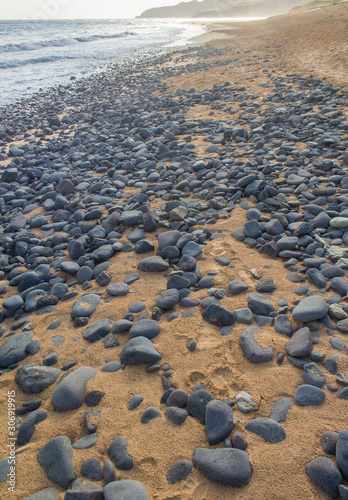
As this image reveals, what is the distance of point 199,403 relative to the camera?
1.63 meters

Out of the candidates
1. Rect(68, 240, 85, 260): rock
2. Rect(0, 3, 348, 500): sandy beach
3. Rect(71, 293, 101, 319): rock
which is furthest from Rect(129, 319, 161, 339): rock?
Rect(68, 240, 85, 260): rock

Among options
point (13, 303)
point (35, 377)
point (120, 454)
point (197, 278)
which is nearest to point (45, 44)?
point (13, 303)

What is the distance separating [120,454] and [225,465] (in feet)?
1.65

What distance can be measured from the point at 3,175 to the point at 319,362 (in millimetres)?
5106

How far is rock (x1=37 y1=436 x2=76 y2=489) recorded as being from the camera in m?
1.42

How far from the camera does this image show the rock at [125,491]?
1.30m

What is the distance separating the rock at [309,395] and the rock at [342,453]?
210mm

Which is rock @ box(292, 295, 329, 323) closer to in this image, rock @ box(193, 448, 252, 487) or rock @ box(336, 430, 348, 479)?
rock @ box(336, 430, 348, 479)

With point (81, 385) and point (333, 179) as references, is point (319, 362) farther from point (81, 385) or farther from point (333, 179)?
point (333, 179)

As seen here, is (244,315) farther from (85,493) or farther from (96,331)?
(85,493)

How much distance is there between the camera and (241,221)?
10.5 ft

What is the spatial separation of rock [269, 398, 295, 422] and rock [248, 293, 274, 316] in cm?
64

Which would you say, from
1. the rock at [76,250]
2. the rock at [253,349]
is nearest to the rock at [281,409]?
the rock at [253,349]

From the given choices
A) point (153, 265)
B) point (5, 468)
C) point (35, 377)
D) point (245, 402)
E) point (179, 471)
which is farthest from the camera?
point (153, 265)
